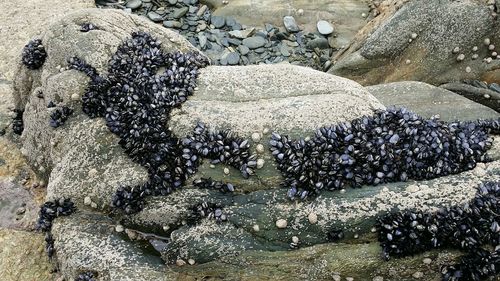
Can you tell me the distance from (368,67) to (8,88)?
5.95 metres

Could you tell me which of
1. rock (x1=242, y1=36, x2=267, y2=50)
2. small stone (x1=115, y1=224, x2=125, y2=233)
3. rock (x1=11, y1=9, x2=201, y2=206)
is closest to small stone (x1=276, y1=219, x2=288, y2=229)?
rock (x1=11, y1=9, x2=201, y2=206)

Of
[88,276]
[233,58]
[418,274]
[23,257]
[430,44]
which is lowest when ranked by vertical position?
[233,58]

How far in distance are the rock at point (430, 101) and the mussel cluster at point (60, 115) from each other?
396 cm

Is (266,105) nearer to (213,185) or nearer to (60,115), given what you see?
(213,185)

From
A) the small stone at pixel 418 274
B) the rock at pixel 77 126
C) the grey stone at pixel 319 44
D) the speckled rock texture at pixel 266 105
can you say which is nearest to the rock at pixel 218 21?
the grey stone at pixel 319 44

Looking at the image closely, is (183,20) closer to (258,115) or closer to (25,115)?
(25,115)

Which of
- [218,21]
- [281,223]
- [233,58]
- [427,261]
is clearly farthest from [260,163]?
[218,21]

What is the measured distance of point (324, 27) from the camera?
12.1m

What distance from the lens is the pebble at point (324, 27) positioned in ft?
39.5

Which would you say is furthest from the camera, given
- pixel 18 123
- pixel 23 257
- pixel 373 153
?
pixel 18 123

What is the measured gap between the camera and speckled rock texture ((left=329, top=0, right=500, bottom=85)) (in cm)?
889

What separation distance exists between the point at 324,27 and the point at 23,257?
26.0ft

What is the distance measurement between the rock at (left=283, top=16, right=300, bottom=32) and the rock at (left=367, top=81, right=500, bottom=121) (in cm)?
452

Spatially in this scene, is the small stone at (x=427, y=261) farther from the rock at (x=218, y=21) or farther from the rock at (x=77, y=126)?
the rock at (x=218, y=21)
